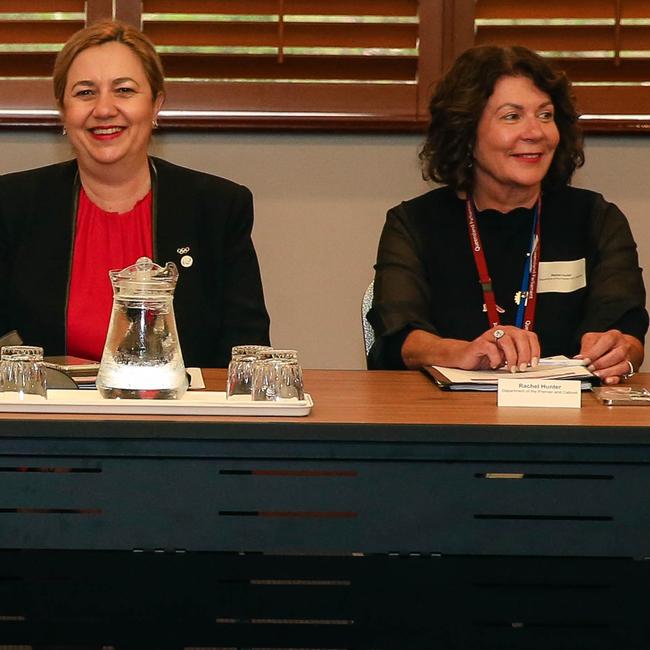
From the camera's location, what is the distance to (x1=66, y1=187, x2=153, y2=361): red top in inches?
97.8

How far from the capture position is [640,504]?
139 centimetres

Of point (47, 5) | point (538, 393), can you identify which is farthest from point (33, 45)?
point (538, 393)

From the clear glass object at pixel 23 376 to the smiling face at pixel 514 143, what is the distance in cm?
143

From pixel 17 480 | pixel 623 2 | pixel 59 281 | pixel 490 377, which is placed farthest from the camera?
pixel 623 2

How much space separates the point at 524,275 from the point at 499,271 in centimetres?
6

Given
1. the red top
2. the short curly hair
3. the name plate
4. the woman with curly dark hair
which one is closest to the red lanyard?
the woman with curly dark hair

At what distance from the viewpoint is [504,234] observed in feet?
8.78

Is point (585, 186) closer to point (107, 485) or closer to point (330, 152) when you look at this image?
point (330, 152)

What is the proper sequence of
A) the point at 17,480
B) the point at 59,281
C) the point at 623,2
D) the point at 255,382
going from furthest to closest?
the point at 623,2
the point at 59,281
the point at 255,382
the point at 17,480

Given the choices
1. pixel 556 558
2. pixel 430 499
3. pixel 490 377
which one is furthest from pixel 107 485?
pixel 490 377

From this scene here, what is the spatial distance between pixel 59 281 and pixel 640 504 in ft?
5.12

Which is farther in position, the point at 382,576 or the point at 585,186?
the point at 585,186

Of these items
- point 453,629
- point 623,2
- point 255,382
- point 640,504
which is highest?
point 623,2

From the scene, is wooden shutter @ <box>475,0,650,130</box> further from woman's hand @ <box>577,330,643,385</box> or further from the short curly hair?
woman's hand @ <box>577,330,643,385</box>
